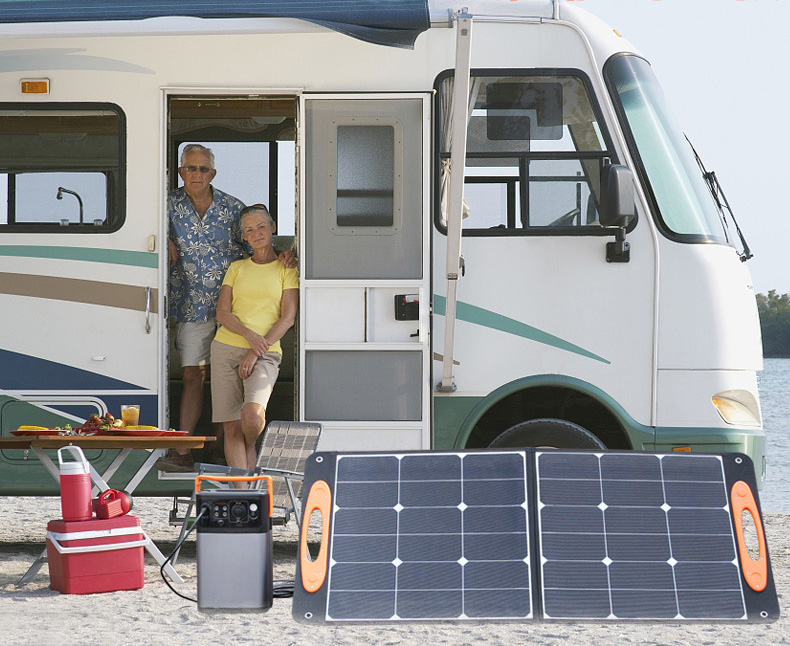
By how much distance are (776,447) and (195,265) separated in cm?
1895

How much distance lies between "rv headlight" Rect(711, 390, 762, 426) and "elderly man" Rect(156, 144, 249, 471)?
270 cm

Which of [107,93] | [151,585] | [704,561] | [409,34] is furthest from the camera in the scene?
[107,93]

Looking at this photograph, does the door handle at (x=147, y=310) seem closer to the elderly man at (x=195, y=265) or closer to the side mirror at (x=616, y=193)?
the elderly man at (x=195, y=265)

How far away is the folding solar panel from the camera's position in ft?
10.00

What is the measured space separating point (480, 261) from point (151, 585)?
7.38ft

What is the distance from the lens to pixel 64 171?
5680 mm

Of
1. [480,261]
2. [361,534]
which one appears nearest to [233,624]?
[361,534]

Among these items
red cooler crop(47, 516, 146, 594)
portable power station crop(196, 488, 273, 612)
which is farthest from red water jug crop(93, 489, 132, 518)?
portable power station crop(196, 488, 273, 612)

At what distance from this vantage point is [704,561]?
312cm

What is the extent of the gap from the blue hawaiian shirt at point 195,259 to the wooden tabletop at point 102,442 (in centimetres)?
112

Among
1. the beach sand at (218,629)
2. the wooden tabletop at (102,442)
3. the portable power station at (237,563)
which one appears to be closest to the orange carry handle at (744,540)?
the beach sand at (218,629)


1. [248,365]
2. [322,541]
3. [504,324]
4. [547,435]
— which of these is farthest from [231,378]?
[322,541]

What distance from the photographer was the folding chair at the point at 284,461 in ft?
17.6

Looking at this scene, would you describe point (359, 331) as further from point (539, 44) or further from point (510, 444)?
point (539, 44)
